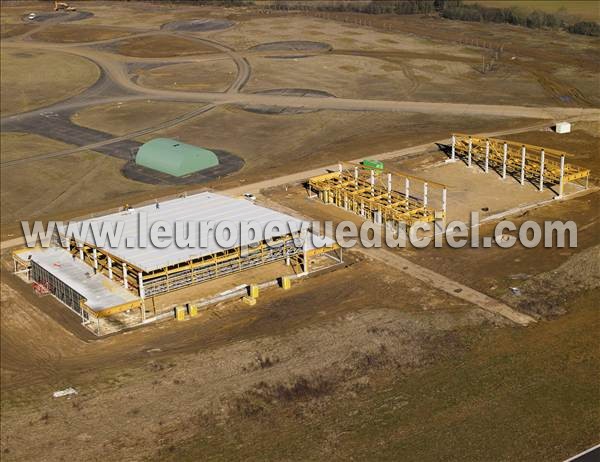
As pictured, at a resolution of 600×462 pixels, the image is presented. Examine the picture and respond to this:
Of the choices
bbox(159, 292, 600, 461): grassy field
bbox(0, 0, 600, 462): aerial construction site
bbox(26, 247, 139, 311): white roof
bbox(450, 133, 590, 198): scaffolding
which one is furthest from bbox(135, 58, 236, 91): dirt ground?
bbox(159, 292, 600, 461): grassy field

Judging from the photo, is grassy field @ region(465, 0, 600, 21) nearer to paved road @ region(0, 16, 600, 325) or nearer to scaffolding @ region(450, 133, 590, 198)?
paved road @ region(0, 16, 600, 325)

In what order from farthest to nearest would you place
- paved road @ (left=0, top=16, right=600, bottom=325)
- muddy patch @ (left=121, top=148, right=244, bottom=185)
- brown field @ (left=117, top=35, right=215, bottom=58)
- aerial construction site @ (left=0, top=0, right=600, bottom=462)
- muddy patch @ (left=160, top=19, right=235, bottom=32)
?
muddy patch @ (left=160, top=19, right=235, bottom=32)
brown field @ (left=117, top=35, right=215, bottom=58)
muddy patch @ (left=121, top=148, right=244, bottom=185)
paved road @ (left=0, top=16, right=600, bottom=325)
aerial construction site @ (left=0, top=0, right=600, bottom=462)

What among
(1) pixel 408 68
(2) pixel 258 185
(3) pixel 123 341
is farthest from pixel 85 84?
(3) pixel 123 341

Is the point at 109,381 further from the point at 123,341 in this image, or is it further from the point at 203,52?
the point at 203,52

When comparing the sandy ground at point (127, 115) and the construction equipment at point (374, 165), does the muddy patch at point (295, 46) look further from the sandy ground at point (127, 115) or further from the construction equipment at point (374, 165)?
the construction equipment at point (374, 165)

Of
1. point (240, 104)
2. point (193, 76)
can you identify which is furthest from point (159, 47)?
point (240, 104)

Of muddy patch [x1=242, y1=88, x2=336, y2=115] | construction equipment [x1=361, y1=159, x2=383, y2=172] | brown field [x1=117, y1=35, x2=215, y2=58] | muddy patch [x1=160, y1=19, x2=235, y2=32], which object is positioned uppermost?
muddy patch [x1=160, y1=19, x2=235, y2=32]

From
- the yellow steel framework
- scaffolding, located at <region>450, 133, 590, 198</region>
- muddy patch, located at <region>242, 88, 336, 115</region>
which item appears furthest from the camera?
muddy patch, located at <region>242, 88, 336, 115</region>

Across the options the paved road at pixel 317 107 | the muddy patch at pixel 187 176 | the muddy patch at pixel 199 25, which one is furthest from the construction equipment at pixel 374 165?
the muddy patch at pixel 199 25
